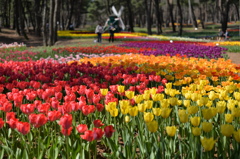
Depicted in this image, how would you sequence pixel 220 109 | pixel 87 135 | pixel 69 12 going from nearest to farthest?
pixel 87 135 → pixel 220 109 → pixel 69 12

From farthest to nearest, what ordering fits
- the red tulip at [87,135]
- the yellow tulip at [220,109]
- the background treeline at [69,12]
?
the background treeline at [69,12] < the yellow tulip at [220,109] < the red tulip at [87,135]

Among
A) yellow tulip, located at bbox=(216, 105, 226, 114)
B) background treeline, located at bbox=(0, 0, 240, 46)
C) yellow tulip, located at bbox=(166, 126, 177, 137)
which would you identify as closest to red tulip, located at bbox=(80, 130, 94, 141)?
yellow tulip, located at bbox=(166, 126, 177, 137)

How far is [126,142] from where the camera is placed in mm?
2527

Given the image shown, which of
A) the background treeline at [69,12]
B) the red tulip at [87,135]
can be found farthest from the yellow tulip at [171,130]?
the background treeline at [69,12]

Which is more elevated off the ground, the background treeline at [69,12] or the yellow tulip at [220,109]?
the background treeline at [69,12]

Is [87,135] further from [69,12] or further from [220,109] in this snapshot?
[69,12]

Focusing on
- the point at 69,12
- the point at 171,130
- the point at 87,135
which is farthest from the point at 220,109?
the point at 69,12

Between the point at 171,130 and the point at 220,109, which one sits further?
the point at 220,109

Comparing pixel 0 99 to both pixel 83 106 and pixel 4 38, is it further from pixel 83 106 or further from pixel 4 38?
pixel 4 38

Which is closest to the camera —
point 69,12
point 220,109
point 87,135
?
point 87,135

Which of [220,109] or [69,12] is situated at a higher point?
[69,12]

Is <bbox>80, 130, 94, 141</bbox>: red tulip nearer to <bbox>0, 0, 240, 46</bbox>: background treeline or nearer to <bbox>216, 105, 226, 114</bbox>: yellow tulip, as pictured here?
<bbox>216, 105, 226, 114</bbox>: yellow tulip

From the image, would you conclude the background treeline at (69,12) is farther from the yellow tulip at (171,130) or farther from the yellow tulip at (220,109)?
the yellow tulip at (171,130)

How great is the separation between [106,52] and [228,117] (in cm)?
1109
